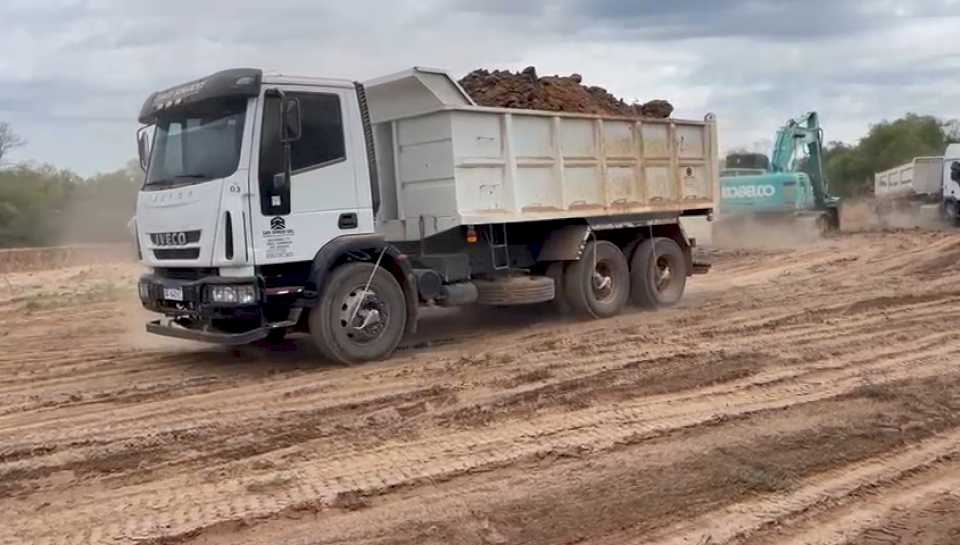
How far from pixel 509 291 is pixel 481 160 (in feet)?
5.10

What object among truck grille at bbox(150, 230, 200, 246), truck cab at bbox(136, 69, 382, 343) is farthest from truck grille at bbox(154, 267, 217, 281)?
truck grille at bbox(150, 230, 200, 246)

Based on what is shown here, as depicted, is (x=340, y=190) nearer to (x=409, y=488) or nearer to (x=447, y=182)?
(x=447, y=182)

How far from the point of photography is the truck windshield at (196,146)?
348 inches

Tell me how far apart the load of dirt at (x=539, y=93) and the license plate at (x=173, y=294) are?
4154mm

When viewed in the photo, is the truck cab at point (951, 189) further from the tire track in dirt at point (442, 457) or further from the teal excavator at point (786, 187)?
the tire track in dirt at point (442, 457)

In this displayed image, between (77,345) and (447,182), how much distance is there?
4.79 m

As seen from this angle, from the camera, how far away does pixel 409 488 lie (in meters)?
5.52

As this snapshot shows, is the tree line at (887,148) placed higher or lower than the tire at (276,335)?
higher

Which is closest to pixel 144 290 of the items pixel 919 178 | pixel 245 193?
pixel 245 193

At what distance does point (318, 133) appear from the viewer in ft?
30.3

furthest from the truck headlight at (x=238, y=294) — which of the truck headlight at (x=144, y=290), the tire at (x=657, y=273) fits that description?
the tire at (x=657, y=273)

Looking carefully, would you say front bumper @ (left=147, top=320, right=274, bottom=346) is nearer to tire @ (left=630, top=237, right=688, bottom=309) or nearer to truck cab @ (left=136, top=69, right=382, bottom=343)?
truck cab @ (left=136, top=69, right=382, bottom=343)

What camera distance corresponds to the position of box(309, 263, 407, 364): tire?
30.1 feet

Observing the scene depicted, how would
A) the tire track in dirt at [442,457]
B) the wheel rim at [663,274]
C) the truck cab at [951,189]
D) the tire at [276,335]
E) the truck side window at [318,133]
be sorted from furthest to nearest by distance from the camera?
the truck cab at [951,189], the wheel rim at [663,274], the tire at [276,335], the truck side window at [318,133], the tire track in dirt at [442,457]
